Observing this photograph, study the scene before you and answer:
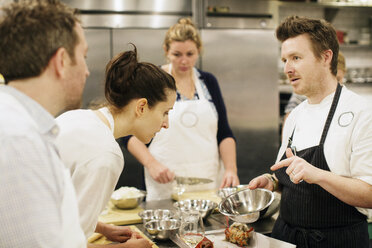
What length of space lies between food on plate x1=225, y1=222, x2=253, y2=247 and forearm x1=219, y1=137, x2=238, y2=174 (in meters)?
1.10

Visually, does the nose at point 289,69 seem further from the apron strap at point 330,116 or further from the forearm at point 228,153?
the forearm at point 228,153

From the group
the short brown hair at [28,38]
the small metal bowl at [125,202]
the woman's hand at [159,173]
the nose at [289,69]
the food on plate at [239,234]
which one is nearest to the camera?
the short brown hair at [28,38]

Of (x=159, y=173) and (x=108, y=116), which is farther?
(x=159, y=173)

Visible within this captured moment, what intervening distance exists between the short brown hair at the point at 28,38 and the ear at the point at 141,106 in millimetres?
597

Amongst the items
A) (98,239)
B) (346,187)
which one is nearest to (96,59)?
(98,239)

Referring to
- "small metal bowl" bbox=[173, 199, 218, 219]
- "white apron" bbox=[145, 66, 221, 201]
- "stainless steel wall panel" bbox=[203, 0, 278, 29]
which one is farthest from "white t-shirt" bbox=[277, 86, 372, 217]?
"stainless steel wall panel" bbox=[203, 0, 278, 29]

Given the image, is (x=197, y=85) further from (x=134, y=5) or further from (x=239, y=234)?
(x=134, y=5)

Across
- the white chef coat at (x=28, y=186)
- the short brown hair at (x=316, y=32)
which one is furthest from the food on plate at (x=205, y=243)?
the short brown hair at (x=316, y=32)

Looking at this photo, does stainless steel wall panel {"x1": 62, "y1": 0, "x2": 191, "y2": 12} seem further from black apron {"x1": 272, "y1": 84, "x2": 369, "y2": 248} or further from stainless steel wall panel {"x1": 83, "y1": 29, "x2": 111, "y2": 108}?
black apron {"x1": 272, "y1": 84, "x2": 369, "y2": 248}

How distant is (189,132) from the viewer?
2.85 meters

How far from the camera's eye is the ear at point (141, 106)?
5.29 ft

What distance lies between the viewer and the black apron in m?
1.72

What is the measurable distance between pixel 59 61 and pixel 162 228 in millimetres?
1018

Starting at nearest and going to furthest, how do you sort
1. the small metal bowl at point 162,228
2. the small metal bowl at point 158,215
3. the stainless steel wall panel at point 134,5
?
1. the small metal bowl at point 162,228
2. the small metal bowl at point 158,215
3. the stainless steel wall panel at point 134,5
